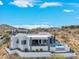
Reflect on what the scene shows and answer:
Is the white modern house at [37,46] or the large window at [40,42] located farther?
the large window at [40,42]

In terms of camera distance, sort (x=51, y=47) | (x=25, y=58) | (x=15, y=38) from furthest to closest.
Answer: (x=15, y=38) < (x=51, y=47) < (x=25, y=58)

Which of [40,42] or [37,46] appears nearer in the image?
[37,46]

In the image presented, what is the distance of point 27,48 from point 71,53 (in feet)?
22.2

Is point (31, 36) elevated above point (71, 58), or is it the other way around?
point (31, 36)

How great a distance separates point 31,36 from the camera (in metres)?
49.8

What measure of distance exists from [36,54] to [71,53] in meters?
5.05

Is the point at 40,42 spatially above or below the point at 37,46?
above

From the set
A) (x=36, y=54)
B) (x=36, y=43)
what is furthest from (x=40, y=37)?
(x=36, y=54)

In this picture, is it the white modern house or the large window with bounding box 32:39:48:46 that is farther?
the large window with bounding box 32:39:48:46

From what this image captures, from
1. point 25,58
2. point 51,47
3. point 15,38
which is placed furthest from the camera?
point 15,38

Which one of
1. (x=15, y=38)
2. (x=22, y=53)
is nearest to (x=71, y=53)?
(x=22, y=53)

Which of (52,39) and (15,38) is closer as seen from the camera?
(52,39)

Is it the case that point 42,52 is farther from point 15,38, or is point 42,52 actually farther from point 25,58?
point 15,38

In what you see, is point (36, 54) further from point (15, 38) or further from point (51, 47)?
point (15, 38)
